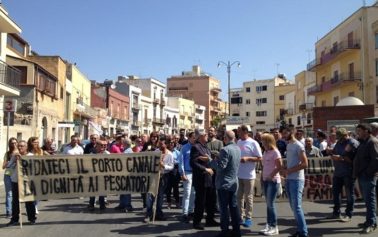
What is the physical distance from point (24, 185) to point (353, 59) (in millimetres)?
43723

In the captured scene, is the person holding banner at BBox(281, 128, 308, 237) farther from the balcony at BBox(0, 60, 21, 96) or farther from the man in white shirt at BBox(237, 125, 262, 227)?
the balcony at BBox(0, 60, 21, 96)

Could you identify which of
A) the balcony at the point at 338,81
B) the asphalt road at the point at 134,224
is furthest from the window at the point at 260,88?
the asphalt road at the point at 134,224

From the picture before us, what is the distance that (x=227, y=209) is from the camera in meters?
8.52

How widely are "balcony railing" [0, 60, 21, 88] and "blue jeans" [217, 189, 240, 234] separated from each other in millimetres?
21045

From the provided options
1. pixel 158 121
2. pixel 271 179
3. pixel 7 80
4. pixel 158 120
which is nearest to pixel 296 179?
pixel 271 179

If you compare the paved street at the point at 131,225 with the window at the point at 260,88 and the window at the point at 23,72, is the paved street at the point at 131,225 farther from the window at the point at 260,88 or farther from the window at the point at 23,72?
the window at the point at 260,88

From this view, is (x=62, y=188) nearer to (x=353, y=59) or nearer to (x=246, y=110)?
(x=353, y=59)

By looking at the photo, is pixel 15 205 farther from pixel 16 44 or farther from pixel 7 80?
pixel 16 44

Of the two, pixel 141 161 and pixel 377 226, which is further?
pixel 141 161

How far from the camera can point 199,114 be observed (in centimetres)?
10612

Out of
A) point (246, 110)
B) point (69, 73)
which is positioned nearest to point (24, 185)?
point (69, 73)

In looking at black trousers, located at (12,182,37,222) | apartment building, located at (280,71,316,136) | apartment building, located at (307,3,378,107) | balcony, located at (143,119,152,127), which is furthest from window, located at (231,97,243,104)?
black trousers, located at (12,182,37,222)

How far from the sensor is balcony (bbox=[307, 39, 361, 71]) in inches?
1841

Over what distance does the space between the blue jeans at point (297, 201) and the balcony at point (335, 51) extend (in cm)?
4112
